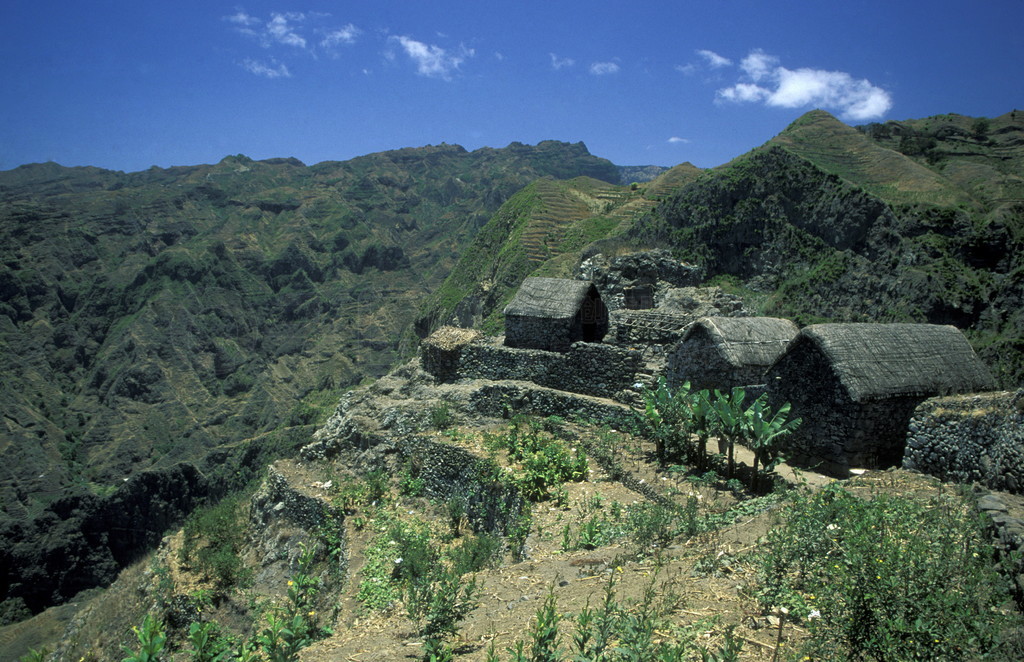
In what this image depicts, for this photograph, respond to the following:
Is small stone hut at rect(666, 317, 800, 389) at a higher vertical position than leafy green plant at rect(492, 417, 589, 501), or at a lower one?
higher

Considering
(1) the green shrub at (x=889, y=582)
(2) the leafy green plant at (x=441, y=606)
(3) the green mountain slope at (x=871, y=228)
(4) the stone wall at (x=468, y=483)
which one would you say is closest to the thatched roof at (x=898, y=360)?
(1) the green shrub at (x=889, y=582)

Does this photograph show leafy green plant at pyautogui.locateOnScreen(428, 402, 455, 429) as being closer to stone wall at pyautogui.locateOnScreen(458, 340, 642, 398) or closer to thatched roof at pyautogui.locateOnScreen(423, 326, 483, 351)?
stone wall at pyautogui.locateOnScreen(458, 340, 642, 398)

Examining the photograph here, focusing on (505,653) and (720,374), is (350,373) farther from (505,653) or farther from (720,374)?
(505,653)

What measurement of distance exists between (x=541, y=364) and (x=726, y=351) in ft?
13.9

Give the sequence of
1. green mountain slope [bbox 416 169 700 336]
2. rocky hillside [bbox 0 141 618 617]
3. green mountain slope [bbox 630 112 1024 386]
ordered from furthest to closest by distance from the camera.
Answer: green mountain slope [bbox 416 169 700 336]
rocky hillside [bbox 0 141 618 617]
green mountain slope [bbox 630 112 1024 386]

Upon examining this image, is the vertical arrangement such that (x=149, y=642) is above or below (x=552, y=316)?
below

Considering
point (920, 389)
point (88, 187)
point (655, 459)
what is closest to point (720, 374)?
point (655, 459)

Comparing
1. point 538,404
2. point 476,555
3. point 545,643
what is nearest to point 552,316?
point 538,404

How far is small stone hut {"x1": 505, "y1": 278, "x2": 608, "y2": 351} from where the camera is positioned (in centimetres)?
1474

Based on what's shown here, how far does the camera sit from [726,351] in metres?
11.0

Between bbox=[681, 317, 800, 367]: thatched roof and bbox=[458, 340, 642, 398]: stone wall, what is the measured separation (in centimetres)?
152

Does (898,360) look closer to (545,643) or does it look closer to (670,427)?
(670,427)

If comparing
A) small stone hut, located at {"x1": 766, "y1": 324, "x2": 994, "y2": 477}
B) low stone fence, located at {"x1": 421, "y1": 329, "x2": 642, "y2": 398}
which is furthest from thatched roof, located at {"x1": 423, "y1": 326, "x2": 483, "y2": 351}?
small stone hut, located at {"x1": 766, "y1": 324, "x2": 994, "y2": 477}

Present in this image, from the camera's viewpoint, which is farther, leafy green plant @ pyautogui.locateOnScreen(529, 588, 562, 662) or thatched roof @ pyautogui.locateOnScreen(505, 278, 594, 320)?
thatched roof @ pyautogui.locateOnScreen(505, 278, 594, 320)
